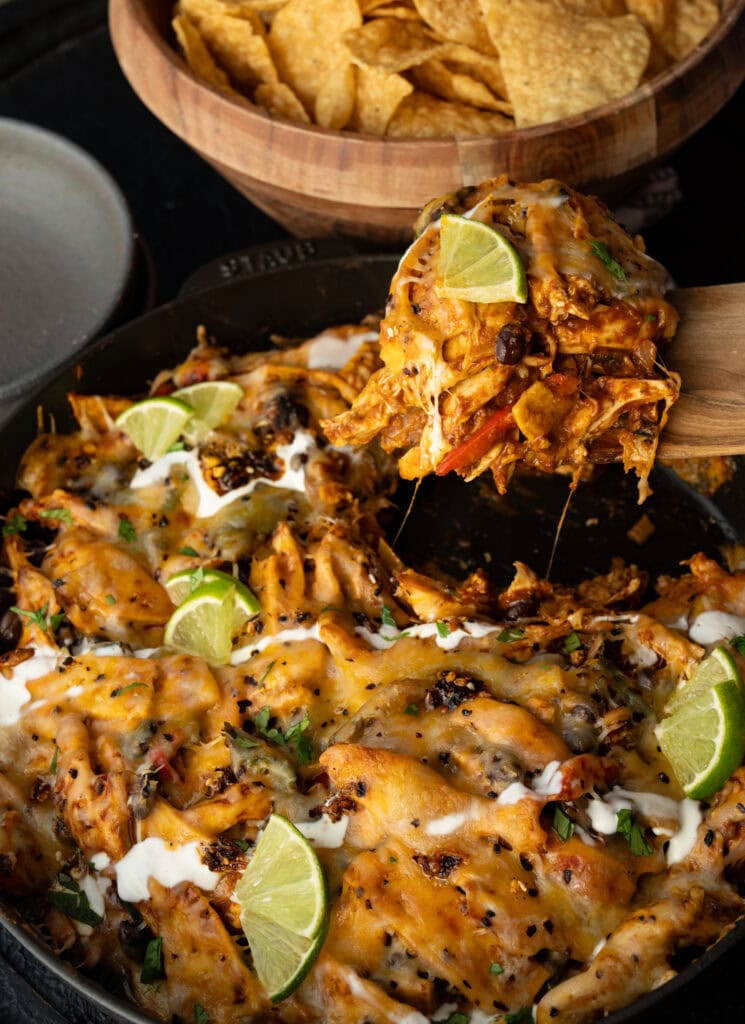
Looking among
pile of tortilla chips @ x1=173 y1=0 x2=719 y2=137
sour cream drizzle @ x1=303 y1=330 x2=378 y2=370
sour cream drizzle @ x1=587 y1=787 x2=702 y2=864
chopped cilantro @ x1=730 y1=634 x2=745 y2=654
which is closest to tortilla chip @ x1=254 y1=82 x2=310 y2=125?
pile of tortilla chips @ x1=173 y1=0 x2=719 y2=137

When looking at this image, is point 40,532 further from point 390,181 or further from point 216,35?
point 216,35

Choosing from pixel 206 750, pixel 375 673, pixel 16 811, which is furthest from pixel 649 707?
pixel 16 811

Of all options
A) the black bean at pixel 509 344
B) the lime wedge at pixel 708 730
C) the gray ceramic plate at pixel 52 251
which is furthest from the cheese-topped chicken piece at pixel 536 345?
the gray ceramic plate at pixel 52 251

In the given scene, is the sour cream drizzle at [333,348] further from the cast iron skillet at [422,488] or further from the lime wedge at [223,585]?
the lime wedge at [223,585]

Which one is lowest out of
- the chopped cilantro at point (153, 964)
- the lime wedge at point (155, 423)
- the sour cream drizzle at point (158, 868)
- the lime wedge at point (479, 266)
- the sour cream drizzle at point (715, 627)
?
the chopped cilantro at point (153, 964)

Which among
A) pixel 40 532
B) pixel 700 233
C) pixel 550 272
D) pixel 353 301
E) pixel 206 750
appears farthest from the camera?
pixel 700 233

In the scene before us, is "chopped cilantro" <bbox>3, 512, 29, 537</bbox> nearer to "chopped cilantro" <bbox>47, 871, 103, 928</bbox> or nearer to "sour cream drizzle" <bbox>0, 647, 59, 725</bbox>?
"sour cream drizzle" <bbox>0, 647, 59, 725</bbox>

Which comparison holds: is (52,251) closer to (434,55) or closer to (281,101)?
(281,101)
